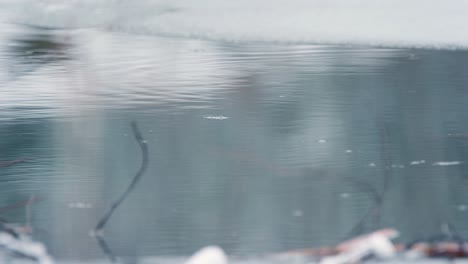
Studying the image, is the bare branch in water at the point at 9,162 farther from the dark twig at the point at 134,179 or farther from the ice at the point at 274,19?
the ice at the point at 274,19

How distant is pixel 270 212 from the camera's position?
5.91 ft

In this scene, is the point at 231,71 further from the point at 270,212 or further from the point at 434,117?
the point at 270,212

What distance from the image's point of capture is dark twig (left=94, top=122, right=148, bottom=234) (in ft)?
5.74

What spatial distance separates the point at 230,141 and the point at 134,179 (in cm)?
38

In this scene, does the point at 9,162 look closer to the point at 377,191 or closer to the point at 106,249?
the point at 106,249

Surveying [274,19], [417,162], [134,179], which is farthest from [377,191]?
[274,19]

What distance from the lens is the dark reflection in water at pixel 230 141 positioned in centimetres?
176

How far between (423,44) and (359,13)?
1.42ft

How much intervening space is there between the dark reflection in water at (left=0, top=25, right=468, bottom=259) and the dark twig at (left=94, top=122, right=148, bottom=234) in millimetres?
20

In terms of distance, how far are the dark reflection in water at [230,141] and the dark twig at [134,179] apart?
20 millimetres

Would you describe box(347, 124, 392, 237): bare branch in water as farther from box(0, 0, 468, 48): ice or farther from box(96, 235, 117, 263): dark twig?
box(0, 0, 468, 48): ice

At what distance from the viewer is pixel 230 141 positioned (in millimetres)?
2172

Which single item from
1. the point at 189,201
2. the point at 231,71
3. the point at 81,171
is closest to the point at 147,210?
the point at 189,201

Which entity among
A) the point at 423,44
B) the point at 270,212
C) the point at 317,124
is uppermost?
the point at 423,44
